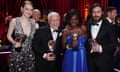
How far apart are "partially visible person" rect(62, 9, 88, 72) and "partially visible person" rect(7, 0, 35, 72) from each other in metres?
0.61

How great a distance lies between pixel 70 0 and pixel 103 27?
27.4 ft

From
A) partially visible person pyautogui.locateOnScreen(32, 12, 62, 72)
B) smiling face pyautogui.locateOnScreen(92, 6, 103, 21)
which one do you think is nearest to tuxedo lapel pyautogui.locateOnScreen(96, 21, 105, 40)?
smiling face pyautogui.locateOnScreen(92, 6, 103, 21)

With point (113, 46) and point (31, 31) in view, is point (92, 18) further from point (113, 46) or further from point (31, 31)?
point (31, 31)

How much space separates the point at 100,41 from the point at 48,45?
680 millimetres

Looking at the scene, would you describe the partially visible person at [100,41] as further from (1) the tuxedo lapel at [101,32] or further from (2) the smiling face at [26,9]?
(2) the smiling face at [26,9]

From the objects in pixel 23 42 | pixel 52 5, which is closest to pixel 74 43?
pixel 23 42

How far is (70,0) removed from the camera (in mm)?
12750

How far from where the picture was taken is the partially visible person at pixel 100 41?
14.6 feet

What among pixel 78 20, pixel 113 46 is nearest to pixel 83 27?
pixel 78 20

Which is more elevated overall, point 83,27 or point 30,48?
point 83,27

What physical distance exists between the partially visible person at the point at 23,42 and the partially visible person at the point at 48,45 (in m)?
0.22

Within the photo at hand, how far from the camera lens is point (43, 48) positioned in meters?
4.49

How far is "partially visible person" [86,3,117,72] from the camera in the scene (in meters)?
4.45

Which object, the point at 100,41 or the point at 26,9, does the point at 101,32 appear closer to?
the point at 100,41
